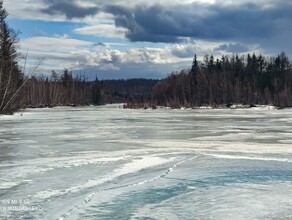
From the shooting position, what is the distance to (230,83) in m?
108

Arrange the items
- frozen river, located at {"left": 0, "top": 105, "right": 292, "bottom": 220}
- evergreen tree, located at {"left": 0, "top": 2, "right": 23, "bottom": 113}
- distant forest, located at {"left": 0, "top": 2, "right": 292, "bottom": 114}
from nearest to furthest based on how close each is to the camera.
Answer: frozen river, located at {"left": 0, "top": 105, "right": 292, "bottom": 220} < evergreen tree, located at {"left": 0, "top": 2, "right": 23, "bottom": 113} < distant forest, located at {"left": 0, "top": 2, "right": 292, "bottom": 114}

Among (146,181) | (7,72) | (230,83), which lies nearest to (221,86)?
(230,83)

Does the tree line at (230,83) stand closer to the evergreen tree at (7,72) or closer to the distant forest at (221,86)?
the distant forest at (221,86)

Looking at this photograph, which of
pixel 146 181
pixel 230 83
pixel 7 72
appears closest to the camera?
pixel 146 181

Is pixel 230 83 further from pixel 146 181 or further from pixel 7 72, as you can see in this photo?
pixel 146 181

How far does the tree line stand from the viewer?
349ft

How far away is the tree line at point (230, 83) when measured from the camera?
106 meters

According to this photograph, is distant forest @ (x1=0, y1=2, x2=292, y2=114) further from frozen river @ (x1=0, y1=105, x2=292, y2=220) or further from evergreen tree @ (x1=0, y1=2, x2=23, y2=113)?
frozen river @ (x1=0, y1=105, x2=292, y2=220)

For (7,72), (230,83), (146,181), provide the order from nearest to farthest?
1. (146,181)
2. (7,72)
3. (230,83)

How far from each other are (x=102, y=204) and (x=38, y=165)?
4457mm

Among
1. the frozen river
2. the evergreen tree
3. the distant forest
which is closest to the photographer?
the frozen river

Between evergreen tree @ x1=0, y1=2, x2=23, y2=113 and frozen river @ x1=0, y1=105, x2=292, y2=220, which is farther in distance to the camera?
evergreen tree @ x1=0, y1=2, x2=23, y2=113

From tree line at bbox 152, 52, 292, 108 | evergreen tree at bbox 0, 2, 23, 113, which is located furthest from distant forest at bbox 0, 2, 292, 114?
evergreen tree at bbox 0, 2, 23, 113

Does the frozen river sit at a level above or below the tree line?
below
